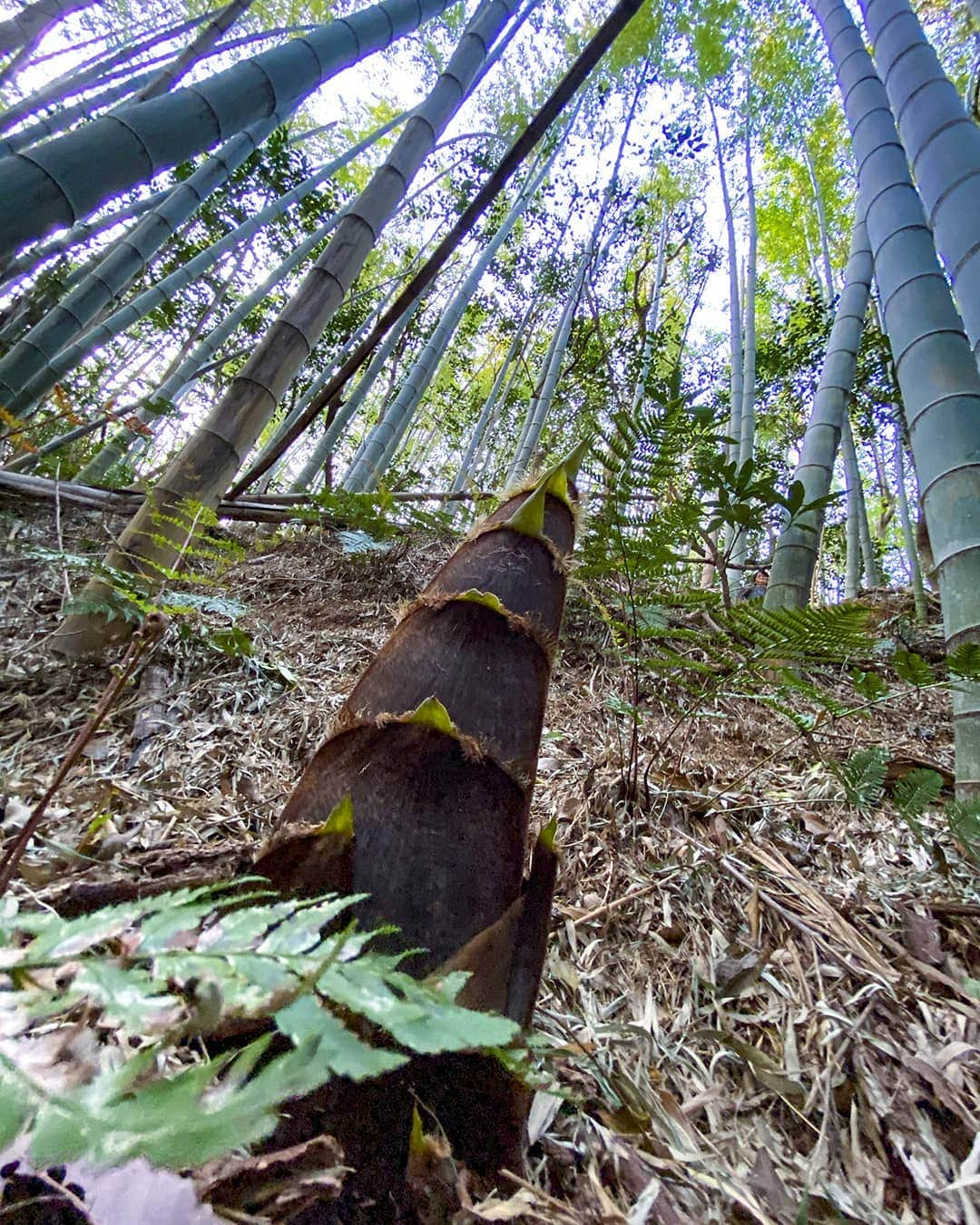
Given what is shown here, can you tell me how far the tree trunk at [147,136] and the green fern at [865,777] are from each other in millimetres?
2513

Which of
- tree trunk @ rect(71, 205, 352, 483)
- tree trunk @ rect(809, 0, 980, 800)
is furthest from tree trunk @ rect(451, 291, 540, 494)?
tree trunk @ rect(809, 0, 980, 800)

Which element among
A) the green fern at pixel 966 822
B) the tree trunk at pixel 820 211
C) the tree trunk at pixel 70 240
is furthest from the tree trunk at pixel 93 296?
the tree trunk at pixel 820 211

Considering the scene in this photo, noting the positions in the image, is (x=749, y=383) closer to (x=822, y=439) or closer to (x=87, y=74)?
(x=822, y=439)

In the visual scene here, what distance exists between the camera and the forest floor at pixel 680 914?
26.5 inches

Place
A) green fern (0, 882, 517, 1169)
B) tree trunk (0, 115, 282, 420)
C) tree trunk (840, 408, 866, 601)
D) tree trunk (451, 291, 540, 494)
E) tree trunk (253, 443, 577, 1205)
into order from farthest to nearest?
tree trunk (451, 291, 540, 494), tree trunk (840, 408, 866, 601), tree trunk (0, 115, 282, 420), tree trunk (253, 443, 577, 1205), green fern (0, 882, 517, 1169)

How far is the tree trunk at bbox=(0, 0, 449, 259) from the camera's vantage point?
4.88 feet

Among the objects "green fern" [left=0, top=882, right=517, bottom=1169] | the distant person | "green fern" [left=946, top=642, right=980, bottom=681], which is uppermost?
the distant person

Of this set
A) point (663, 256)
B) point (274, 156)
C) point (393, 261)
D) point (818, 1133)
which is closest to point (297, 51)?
point (818, 1133)

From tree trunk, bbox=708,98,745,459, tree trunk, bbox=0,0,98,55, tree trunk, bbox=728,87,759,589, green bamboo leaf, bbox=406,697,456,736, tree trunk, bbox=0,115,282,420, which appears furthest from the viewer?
tree trunk, bbox=708,98,745,459

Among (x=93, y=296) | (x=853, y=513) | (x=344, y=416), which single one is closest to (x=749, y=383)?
(x=853, y=513)

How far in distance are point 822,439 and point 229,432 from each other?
2.97 metres

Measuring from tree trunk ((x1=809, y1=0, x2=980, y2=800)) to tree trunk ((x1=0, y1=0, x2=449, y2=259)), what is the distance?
235 centimetres

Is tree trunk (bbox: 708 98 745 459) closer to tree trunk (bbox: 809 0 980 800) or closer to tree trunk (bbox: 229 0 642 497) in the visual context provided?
tree trunk (bbox: 809 0 980 800)

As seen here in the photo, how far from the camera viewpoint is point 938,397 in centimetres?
156
